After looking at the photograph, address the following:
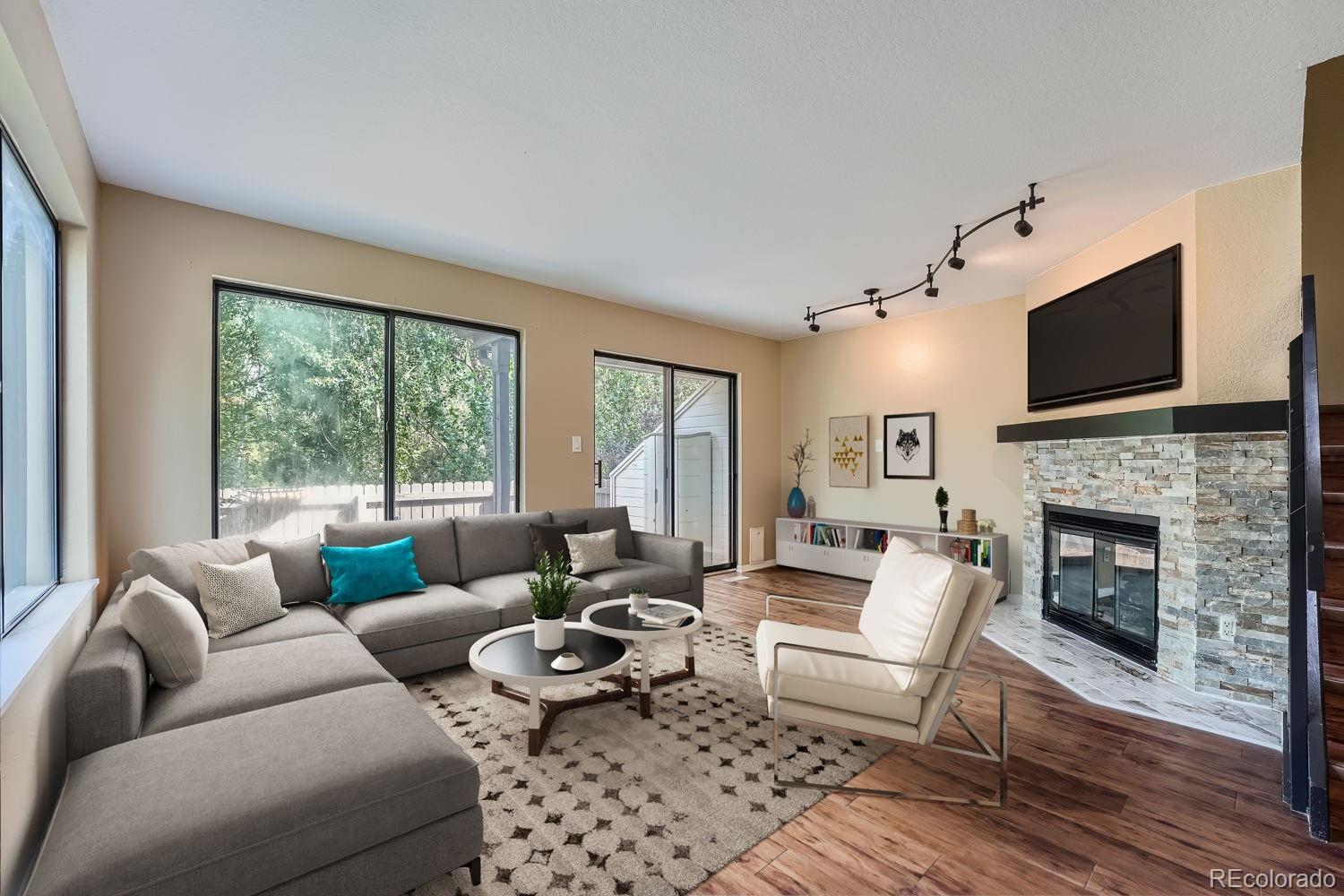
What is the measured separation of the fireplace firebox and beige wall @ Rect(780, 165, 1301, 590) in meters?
0.71

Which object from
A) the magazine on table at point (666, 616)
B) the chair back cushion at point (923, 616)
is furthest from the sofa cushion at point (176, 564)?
the chair back cushion at point (923, 616)

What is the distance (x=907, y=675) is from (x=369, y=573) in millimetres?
2921

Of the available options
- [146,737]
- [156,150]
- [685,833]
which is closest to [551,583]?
[685,833]

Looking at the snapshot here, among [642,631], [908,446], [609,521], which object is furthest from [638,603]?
[908,446]

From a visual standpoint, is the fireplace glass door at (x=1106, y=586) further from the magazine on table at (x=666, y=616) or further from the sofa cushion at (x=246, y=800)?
the sofa cushion at (x=246, y=800)

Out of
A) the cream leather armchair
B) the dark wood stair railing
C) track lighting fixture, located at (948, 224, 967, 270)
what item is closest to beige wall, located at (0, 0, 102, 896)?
the cream leather armchair

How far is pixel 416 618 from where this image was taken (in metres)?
3.26

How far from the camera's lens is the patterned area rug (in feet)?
6.12

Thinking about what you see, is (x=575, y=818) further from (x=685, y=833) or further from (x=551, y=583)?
(x=551, y=583)

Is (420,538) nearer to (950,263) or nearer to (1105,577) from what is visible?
(950,263)

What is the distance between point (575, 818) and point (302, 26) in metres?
2.87

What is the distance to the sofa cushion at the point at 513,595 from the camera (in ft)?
11.8

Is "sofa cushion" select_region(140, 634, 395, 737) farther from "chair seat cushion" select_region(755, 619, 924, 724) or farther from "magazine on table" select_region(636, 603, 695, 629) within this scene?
"chair seat cushion" select_region(755, 619, 924, 724)

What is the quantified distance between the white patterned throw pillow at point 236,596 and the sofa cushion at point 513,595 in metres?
1.09
